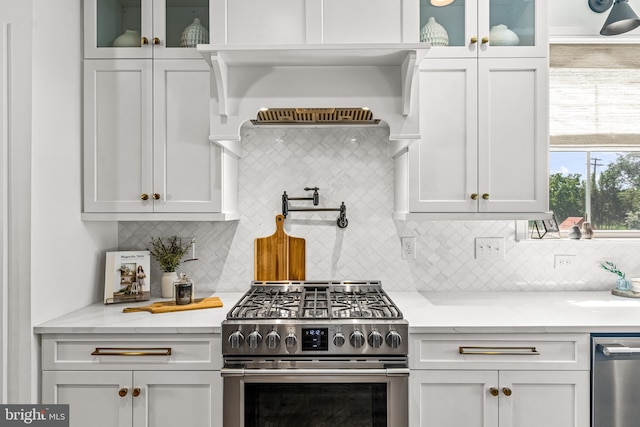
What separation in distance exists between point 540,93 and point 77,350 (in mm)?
2375

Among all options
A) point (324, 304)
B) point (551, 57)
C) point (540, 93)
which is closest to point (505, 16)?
point (540, 93)

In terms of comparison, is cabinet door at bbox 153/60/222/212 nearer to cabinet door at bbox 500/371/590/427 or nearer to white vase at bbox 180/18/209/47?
white vase at bbox 180/18/209/47

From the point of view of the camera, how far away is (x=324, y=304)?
6.83ft

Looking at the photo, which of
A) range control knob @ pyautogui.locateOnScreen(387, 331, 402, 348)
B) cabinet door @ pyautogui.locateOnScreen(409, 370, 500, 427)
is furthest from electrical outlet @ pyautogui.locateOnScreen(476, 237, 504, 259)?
range control knob @ pyautogui.locateOnScreen(387, 331, 402, 348)

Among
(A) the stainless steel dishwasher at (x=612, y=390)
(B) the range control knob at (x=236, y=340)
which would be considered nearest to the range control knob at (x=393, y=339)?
(B) the range control knob at (x=236, y=340)

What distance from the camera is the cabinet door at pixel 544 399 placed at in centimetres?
183

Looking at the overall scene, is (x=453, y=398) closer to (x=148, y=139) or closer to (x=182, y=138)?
(x=182, y=138)

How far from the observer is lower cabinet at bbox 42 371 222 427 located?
6.06 feet

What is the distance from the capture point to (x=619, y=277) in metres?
2.48

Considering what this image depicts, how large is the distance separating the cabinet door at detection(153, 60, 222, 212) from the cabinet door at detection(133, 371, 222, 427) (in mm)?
776

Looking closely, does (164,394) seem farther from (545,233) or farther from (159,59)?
(545,233)

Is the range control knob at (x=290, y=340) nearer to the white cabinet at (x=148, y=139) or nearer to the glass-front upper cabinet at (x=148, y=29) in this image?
the white cabinet at (x=148, y=139)

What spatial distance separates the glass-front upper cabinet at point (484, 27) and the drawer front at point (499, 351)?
1304mm

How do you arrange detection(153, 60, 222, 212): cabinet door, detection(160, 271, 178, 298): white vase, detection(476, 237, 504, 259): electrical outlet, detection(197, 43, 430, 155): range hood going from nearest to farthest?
1. detection(197, 43, 430, 155): range hood
2. detection(153, 60, 222, 212): cabinet door
3. detection(160, 271, 178, 298): white vase
4. detection(476, 237, 504, 259): electrical outlet
